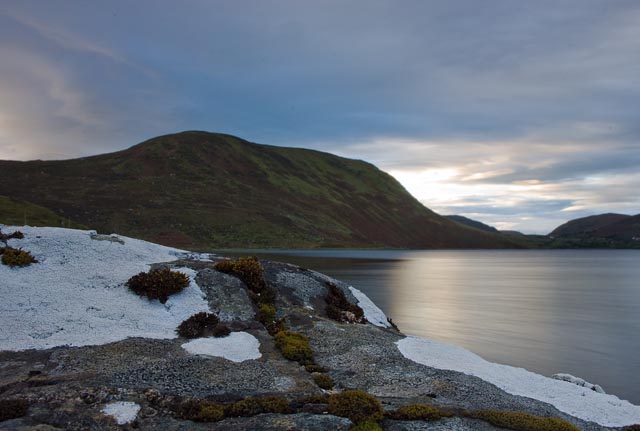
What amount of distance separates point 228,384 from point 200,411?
1.82 metres

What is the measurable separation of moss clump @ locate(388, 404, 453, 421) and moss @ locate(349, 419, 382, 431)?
2.84 feet

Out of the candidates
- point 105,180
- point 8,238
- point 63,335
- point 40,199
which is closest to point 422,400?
point 63,335

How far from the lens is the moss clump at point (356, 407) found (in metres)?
10.8

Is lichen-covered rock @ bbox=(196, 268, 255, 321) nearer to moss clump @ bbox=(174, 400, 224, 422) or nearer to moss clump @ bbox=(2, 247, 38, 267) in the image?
moss clump @ bbox=(2, 247, 38, 267)

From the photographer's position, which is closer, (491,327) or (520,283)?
(491,327)

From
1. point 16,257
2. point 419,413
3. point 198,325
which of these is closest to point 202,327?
point 198,325

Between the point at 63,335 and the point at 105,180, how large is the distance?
7140 inches

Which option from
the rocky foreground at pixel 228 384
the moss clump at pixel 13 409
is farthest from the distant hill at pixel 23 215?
the moss clump at pixel 13 409

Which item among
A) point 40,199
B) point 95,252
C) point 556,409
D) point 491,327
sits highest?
point 40,199

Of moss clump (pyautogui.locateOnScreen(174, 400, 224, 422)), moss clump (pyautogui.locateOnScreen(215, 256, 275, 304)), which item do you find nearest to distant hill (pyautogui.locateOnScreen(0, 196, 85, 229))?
moss clump (pyautogui.locateOnScreen(215, 256, 275, 304))

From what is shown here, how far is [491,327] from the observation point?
42906 millimetres

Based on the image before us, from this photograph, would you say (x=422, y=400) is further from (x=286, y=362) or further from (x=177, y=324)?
(x=177, y=324)

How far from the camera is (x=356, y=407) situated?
11109 mm

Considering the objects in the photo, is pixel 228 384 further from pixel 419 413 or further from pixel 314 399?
pixel 419 413
